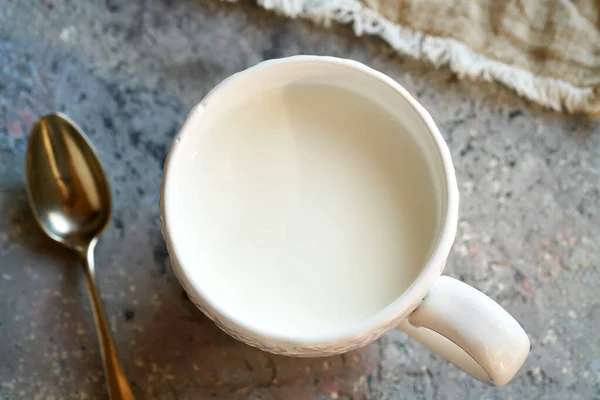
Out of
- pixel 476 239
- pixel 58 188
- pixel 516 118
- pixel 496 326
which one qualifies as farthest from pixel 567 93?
pixel 58 188

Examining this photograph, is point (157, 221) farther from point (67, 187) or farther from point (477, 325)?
point (477, 325)

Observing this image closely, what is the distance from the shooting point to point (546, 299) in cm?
51

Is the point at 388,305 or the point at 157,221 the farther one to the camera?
the point at 157,221

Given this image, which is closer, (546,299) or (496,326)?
(496,326)

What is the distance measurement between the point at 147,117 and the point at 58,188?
0.32ft

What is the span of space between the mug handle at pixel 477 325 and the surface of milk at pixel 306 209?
3 centimetres

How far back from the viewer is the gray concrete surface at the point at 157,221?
482 mm

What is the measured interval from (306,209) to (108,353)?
187 mm

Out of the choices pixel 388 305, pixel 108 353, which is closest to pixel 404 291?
pixel 388 305

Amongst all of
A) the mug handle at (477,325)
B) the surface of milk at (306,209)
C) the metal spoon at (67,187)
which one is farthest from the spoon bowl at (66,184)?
the mug handle at (477,325)

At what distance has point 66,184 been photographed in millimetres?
499

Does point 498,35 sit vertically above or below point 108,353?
above

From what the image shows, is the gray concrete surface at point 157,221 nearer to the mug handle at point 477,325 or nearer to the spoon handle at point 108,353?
the spoon handle at point 108,353

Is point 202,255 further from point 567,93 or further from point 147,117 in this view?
point 567,93
